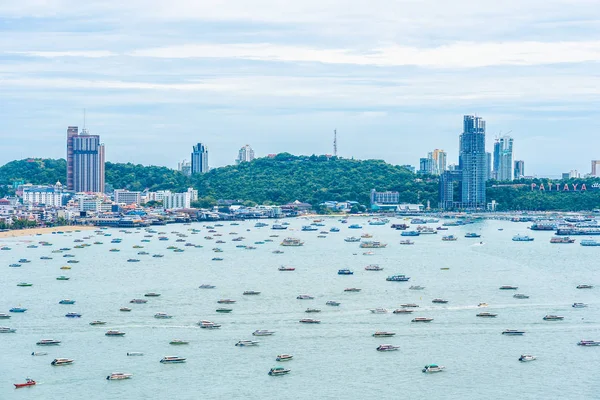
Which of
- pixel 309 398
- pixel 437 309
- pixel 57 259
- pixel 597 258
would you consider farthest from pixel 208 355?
pixel 597 258

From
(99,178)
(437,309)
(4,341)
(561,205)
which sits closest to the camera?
(4,341)

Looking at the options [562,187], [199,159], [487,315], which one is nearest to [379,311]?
[487,315]

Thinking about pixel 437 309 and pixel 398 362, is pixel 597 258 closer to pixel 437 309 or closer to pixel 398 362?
pixel 437 309

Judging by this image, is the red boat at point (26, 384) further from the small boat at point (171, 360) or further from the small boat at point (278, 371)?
the small boat at point (278, 371)

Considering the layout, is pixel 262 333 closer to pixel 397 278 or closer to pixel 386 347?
pixel 386 347

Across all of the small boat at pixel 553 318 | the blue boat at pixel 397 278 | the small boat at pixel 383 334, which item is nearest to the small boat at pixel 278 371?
the small boat at pixel 383 334

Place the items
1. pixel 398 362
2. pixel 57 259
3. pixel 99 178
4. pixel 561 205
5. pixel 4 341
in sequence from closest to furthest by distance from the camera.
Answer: pixel 398 362, pixel 4 341, pixel 57 259, pixel 561 205, pixel 99 178
